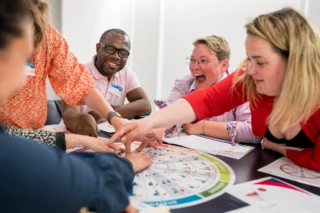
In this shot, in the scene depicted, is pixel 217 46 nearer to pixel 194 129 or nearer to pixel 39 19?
pixel 194 129

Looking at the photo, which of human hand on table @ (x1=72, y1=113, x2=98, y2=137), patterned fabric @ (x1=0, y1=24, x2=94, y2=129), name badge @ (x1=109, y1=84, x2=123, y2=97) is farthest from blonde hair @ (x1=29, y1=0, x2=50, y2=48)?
name badge @ (x1=109, y1=84, x2=123, y2=97)

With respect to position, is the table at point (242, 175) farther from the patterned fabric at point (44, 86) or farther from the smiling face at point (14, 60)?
the patterned fabric at point (44, 86)

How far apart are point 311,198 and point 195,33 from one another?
106 inches

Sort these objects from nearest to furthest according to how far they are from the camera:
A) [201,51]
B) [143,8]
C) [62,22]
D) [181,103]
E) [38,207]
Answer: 1. [38,207]
2. [181,103]
3. [201,51]
4. [62,22]
5. [143,8]

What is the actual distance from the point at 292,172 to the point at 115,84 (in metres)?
1.75

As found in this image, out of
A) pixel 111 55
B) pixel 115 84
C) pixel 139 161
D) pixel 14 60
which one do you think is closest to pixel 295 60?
pixel 139 161

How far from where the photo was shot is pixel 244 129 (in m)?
1.50

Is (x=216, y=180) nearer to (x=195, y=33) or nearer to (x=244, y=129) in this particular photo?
(x=244, y=129)

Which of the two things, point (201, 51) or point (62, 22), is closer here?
point (201, 51)

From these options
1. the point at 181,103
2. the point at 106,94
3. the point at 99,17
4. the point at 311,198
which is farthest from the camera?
the point at 99,17

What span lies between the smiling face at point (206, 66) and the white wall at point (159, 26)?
1.00m

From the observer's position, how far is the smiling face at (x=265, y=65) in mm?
1054

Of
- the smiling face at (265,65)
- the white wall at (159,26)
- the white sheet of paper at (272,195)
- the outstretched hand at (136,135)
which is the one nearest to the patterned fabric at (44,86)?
the outstretched hand at (136,135)

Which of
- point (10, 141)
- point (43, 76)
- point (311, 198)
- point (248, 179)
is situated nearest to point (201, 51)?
point (43, 76)
